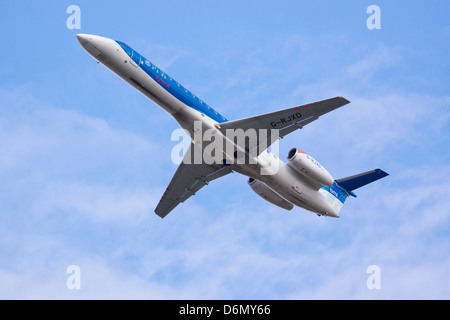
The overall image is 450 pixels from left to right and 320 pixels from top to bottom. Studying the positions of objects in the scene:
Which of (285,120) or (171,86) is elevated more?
(171,86)

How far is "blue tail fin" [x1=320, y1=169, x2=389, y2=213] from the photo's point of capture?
39.8m

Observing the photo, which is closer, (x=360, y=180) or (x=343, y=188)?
(x=360, y=180)

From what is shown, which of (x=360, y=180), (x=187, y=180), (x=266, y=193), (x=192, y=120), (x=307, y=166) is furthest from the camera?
(x=187, y=180)

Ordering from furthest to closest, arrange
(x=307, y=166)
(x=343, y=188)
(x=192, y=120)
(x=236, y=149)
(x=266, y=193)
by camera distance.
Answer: (x=343, y=188), (x=266, y=193), (x=307, y=166), (x=236, y=149), (x=192, y=120)

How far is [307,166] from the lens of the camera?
37812mm

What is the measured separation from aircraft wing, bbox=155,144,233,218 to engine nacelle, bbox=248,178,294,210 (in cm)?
179

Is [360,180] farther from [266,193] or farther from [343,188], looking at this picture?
[266,193]

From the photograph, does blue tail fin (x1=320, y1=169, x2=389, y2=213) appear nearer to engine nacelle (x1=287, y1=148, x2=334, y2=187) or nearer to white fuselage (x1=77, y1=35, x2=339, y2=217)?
white fuselage (x1=77, y1=35, x2=339, y2=217)

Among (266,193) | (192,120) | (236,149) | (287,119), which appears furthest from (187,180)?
(287,119)

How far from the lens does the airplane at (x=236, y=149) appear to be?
33.9 metres

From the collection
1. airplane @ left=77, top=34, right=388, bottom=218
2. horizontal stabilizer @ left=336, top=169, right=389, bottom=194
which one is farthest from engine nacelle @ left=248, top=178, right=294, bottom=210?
horizontal stabilizer @ left=336, top=169, right=389, bottom=194

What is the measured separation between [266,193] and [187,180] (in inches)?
193

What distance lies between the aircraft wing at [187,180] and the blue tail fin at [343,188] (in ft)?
20.6

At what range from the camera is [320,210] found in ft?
131
